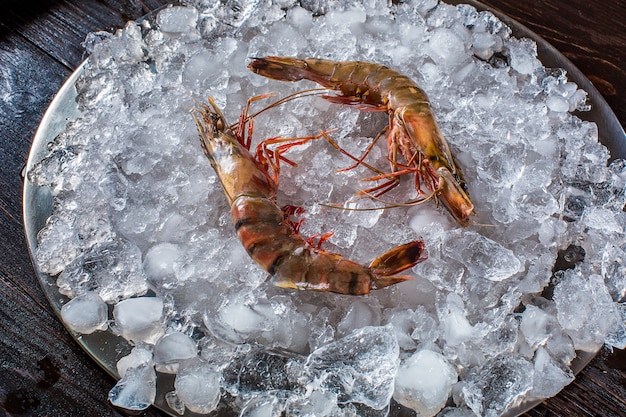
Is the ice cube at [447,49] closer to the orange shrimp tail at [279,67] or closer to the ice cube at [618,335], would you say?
the orange shrimp tail at [279,67]

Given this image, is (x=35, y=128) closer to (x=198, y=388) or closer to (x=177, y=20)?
(x=177, y=20)

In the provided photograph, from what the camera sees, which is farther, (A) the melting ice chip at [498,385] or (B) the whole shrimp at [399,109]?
(B) the whole shrimp at [399,109]

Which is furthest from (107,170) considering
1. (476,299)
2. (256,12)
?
(476,299)

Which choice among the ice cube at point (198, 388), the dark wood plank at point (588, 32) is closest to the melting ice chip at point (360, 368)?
the ice cube at point (198, 388)

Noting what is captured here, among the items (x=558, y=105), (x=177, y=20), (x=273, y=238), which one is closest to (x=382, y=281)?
(x=273, y=238)

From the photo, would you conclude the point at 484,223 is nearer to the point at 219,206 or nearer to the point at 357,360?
the point at 357,360

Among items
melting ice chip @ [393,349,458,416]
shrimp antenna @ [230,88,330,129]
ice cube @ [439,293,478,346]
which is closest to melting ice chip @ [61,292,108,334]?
shrimp antenna @ [230,88,330,129]
